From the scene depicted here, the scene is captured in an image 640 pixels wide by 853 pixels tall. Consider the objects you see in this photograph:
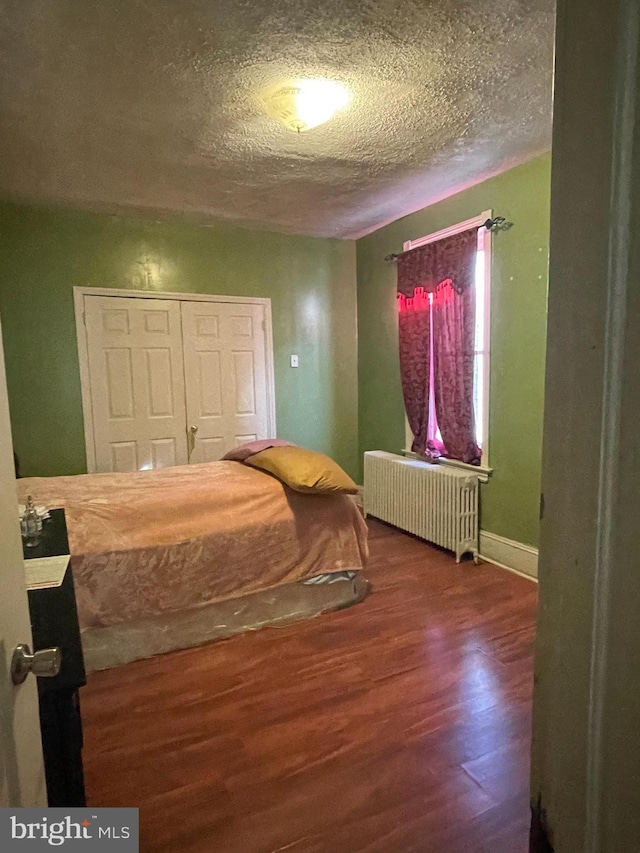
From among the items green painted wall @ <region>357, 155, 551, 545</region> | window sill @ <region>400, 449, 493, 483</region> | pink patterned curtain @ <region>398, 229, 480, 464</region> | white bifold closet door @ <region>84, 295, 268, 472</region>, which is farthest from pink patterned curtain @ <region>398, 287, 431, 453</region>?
white bifold closet door @ <region>84, 295, 268, 472</region>

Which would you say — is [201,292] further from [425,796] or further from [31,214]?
[425,796]

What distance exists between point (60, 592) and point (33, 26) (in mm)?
2000

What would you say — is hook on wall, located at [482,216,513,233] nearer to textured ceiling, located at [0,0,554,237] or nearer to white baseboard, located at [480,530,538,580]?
textured ceiling, located at [0,0,554,237]

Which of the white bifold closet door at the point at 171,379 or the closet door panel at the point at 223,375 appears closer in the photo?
the white bifold closet door at the point at 171,379

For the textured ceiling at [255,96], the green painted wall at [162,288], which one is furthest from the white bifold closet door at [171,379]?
the textured ceiling at [255,96]

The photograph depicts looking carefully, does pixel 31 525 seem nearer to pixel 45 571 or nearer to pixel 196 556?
pixel 45 571

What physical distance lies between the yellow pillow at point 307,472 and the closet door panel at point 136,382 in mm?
1591

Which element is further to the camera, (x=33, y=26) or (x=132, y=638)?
(x=132, y=638)

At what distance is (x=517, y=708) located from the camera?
6.80ft

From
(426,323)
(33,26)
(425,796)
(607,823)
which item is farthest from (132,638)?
(426,323)

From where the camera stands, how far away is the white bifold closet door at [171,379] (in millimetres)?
4125

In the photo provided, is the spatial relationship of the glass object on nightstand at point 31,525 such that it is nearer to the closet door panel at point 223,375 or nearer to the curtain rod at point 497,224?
the closet door panel at point 223,375

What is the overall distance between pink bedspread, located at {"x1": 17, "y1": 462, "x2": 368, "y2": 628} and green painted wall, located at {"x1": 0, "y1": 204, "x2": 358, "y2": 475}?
949 millimetres

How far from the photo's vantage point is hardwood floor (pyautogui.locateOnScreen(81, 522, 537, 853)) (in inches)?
61.0
